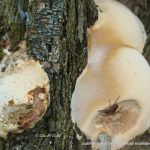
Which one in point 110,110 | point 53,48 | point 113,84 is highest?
point 53,48

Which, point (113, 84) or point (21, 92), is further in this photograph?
point (113, 84)

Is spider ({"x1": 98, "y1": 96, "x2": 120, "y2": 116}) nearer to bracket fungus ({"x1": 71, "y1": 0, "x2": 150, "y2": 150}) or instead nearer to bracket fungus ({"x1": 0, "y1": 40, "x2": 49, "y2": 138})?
bracket fungus ({"x1": 71, "y1": 0, "x2": 150, "y2": 150})

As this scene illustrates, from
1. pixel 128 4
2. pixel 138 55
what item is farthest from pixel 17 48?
pixel 128 4

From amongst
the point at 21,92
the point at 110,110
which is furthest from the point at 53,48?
the point at 110,110

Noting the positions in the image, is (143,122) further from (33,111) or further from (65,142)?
(33,111)

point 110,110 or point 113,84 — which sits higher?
point 113,84

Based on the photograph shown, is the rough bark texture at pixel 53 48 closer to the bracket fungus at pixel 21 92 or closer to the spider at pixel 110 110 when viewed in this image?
the bracket fungus at pixel 21 92

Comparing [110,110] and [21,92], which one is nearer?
[21,92]

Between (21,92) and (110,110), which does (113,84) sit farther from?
(21,92)

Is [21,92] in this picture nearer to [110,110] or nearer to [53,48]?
[53,48]
